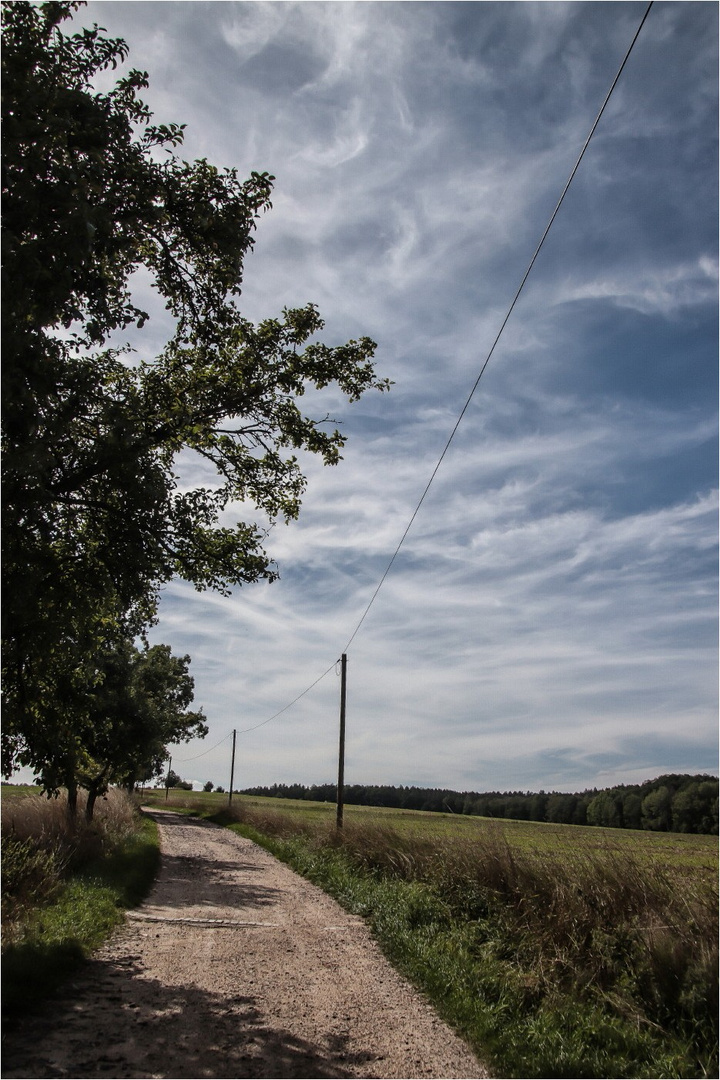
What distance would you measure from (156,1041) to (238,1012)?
1179 mm

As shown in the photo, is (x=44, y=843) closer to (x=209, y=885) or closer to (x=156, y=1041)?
(x=209, y=885)

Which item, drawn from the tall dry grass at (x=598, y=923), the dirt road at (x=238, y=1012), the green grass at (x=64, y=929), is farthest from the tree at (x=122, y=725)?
the tall dry grass at (x=598, y=923)

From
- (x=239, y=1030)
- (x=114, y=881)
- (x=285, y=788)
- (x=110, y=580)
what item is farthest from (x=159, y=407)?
(x=285, y=788)

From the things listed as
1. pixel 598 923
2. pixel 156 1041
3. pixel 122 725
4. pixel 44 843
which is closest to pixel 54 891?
pixel 44 843

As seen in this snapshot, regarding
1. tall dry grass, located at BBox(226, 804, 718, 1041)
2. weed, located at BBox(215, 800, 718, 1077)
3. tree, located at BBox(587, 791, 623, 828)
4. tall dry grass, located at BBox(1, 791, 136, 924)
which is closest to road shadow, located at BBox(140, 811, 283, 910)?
tall dry grass, located at BBox(1, 791, 136, 924)

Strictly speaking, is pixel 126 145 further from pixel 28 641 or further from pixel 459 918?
pixel 459 918

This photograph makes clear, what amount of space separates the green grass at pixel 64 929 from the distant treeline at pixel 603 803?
154ft

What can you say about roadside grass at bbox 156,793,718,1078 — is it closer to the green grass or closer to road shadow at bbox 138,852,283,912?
road shadow at bbox 138,852,283,912

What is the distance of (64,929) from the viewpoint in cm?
846

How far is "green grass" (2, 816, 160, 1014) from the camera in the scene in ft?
20.4

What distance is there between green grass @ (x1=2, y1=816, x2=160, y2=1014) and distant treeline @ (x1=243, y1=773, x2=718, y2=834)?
154 ft

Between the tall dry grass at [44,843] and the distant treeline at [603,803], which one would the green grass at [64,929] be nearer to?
the tall dry grass at [44,843]

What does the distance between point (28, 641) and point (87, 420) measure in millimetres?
2754

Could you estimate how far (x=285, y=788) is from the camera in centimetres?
14675
